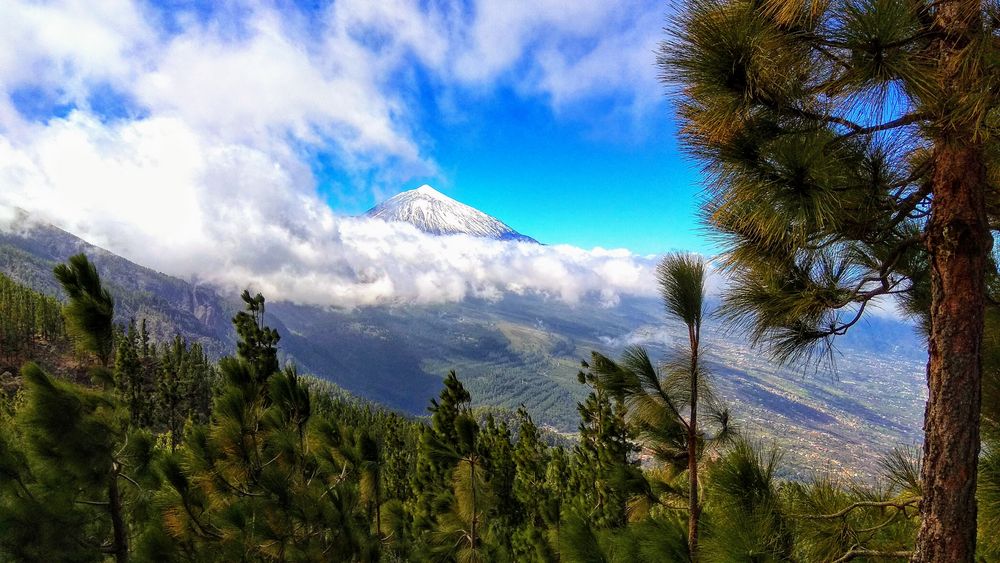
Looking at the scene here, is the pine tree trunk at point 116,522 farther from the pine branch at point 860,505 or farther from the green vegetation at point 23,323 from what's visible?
the green vegetation at point 23,323

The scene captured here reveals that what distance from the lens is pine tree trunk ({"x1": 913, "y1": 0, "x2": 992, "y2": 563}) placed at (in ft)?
6.86

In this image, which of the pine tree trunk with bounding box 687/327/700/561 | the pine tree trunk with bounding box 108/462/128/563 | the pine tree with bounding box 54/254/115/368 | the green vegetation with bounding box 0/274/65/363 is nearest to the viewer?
the pine tree trunk with bounding box 687/327/700/561

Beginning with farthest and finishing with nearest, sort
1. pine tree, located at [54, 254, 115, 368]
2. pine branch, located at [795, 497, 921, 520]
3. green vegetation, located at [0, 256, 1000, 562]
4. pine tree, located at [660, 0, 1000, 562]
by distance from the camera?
pine tree, located at [54, 254, 115, 368], green vegetation, located at [0, 256, 1000, 562], pine branch, located at [795, 497, 921, 520], pine tree, located at [660, 0, 1000, 562]

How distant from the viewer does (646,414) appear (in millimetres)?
3566

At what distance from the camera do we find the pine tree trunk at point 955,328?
2.09 metres

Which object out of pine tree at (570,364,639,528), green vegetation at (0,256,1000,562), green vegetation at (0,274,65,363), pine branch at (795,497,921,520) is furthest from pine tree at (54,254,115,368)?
green vegetation at (0,274,65,363)

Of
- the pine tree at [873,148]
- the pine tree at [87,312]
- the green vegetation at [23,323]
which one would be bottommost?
the green vegetation at [23,323]

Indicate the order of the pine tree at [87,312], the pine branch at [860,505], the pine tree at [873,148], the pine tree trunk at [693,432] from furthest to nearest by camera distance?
the pine tree at [87,312] < the pine tree trunk at [693,432] < the pine branch at [860,505] < the pine tree at [873,148]

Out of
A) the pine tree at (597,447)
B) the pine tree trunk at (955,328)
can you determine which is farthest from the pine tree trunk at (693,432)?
the pine tree at (597,447)

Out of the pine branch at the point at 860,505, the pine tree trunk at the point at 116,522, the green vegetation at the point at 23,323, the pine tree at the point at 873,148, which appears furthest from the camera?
the green vegetation at the point at 23,323

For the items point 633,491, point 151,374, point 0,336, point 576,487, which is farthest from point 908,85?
point 0,336

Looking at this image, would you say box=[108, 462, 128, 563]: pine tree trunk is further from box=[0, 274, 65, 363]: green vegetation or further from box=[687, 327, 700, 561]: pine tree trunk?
box=[0, 274, 65, 363]: green vegetation

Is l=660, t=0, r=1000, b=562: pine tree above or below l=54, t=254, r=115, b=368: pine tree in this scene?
above

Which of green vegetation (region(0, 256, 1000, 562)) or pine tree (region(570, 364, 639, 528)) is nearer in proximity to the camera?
green vegetation (region(0, 256, 1000, 562))
